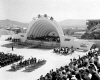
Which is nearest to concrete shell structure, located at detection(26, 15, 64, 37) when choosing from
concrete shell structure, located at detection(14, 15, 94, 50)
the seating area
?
concrete shell structure, located at detection(14, 15, 94, 50)

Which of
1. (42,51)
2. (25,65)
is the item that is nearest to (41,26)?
(42,51)

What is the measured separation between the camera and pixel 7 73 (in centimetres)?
1698

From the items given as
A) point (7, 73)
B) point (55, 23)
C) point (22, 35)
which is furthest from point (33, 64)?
point (22, 35)

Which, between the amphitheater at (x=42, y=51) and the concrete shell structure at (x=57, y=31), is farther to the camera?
the concrete shell structure at (x=57, y=31)

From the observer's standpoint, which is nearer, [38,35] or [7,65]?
[7,65]

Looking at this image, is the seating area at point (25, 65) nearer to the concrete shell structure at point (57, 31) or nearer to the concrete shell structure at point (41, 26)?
the concrete shell structure at point (57, 31)

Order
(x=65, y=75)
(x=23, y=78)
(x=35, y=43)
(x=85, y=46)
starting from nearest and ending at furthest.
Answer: (x=65, y=75) → (x=23, y=78) → (x=85, y=46) → (x=35, y=43)

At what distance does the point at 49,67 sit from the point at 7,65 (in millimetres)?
6139

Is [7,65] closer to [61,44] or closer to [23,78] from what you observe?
[23,78]

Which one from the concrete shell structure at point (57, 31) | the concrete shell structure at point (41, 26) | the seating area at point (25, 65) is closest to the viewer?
the seating area at point (25, 65)

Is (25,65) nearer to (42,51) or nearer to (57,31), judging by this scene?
(42,51)

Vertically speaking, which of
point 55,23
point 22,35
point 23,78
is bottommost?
point 23,78

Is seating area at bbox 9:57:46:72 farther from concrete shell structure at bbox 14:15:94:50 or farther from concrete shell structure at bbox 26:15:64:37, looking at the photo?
concrete shell structure at bbox 26:15:64:37

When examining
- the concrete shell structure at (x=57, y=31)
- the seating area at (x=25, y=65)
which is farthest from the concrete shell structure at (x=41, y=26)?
the seating area at (x=25, y=65)
